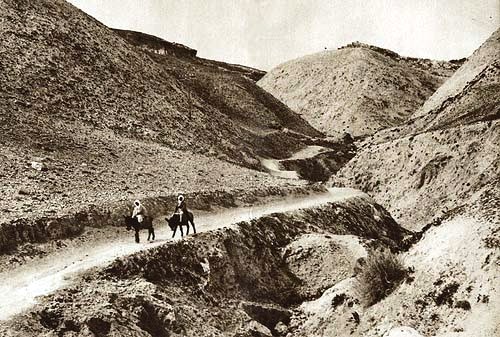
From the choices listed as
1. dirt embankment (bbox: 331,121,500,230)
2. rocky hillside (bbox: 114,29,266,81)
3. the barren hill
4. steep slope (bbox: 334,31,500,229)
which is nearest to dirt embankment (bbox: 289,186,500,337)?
the barren hill

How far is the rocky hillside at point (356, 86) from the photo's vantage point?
66250 mm

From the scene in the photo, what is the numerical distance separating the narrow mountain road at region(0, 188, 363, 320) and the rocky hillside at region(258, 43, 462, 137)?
41.5 metres

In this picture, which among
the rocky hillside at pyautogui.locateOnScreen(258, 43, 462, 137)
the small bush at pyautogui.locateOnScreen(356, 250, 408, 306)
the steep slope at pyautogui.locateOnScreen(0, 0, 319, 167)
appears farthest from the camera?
the rocky hillside at pyautogui.locateOnScreen(258, 43, 462, 137)

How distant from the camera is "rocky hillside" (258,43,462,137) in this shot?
217 feet

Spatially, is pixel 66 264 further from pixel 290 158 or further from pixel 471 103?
pixel 290 158

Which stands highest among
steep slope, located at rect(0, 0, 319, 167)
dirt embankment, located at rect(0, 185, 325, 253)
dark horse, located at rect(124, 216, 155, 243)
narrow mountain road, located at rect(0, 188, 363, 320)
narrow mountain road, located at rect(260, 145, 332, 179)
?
steep slope, located at rect(0, 0, 319, 167)

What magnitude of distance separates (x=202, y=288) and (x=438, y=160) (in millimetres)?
19322

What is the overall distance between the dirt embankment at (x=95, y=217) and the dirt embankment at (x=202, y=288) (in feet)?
9.29

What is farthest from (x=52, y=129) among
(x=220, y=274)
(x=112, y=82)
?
(x=220, y=274)

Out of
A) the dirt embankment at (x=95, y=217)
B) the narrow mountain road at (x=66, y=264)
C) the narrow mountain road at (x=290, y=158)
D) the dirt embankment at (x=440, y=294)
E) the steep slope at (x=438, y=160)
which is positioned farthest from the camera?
the narrow mountain road at (x=290, y=158)

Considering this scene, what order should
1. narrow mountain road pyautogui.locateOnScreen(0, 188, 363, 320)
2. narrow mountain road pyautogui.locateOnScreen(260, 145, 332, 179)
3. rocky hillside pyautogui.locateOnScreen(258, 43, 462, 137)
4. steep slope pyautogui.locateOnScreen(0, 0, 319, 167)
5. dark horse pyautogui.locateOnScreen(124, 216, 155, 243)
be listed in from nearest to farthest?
narrow mountain road pyautogui.locateOnScreen(0, 188, 363, 320) → dark horse pyautogui.locateOnScreen(124, 216, 155, 243) → steep slope pyautogui.locateOnScreen(0, 0, 319, 167) → narrow mountain road pyautogui.locateOnScreen(260, 145, 332, 179) → rocky hillside pyautogui.locateOnScreen(258, 43, 462, 137)

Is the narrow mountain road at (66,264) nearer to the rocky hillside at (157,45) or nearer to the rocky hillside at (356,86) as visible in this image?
the rocky hillside at (157,45)

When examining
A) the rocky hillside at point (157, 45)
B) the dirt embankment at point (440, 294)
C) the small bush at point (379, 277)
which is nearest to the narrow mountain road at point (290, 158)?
the rocky hillside at point (157, 45)

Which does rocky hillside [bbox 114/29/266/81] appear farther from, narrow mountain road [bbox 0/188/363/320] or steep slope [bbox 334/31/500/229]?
narrow mountain road [bbox 0/188/363/320]
